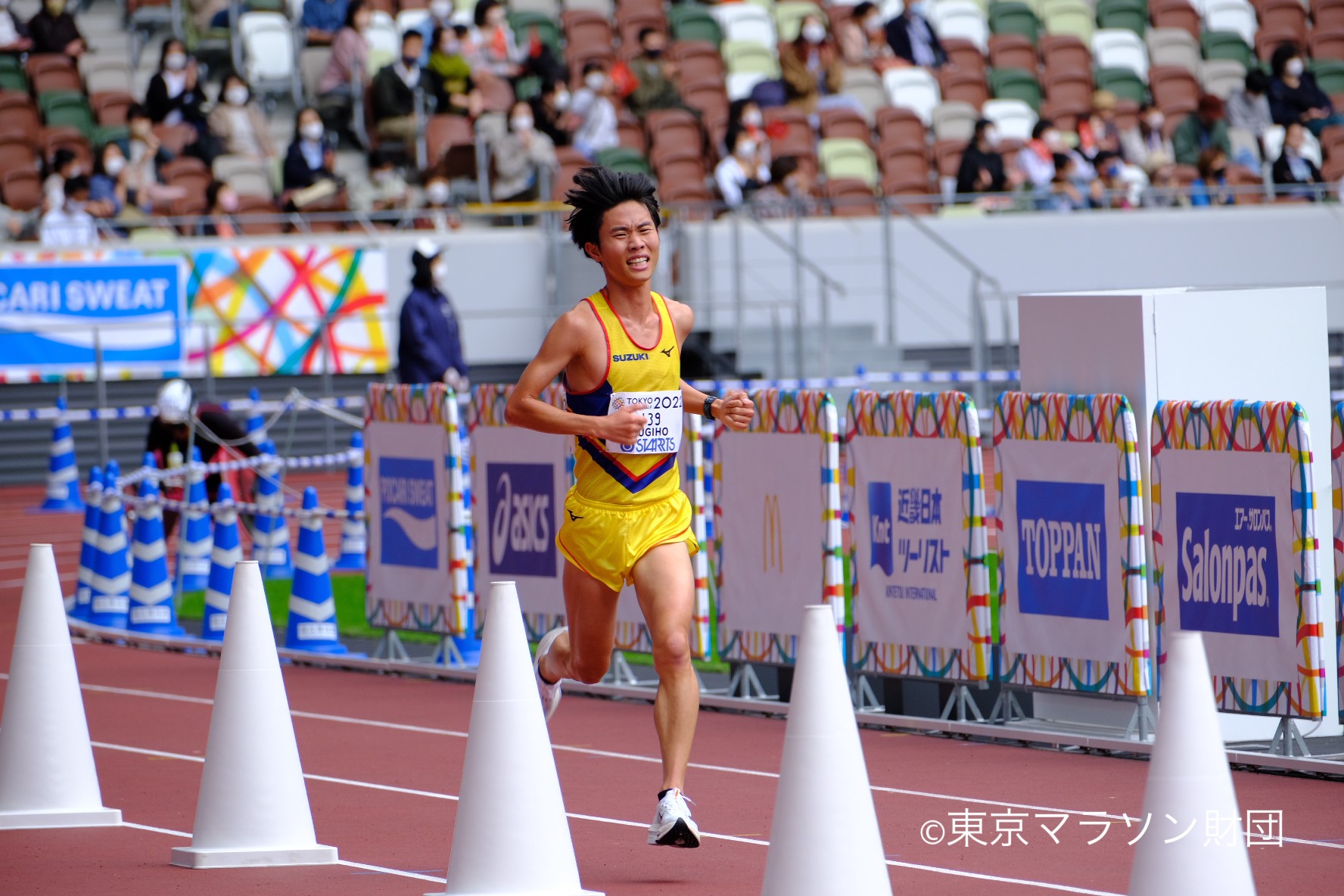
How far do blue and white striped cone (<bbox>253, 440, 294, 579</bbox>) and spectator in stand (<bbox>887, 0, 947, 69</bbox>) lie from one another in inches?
534

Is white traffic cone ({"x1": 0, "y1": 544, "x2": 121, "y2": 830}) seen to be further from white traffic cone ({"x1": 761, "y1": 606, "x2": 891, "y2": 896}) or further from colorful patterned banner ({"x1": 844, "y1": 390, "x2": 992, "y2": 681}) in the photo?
colorful patterned banner ({"x1": 844, "y1": 390, "x2": 992, "y2": 681})

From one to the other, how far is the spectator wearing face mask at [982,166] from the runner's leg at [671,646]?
59.2 feet

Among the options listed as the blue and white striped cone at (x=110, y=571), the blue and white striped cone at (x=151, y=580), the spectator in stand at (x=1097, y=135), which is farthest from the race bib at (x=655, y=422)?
the spectator in stand at (x=1097, y=135)

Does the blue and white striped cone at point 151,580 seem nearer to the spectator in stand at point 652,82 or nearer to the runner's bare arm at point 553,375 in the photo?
the runner's bare arm at point 553,375

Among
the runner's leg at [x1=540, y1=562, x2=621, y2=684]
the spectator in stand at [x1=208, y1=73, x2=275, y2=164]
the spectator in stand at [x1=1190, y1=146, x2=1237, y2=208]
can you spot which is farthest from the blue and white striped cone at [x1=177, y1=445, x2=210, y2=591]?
the spectator in stand at [x1=1190, y1=146, x2=1237, y2=208]

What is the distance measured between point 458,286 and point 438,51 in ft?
8.45

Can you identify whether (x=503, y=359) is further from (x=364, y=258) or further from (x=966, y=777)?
(x=966, y=777)

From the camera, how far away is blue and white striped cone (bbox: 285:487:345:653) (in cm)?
1316

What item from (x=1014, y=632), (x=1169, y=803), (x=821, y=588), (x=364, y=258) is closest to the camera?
(x=1169, y=803)

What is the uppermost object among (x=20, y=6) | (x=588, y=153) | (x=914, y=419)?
(x=20, y=6)

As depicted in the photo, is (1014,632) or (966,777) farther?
(1014,632)

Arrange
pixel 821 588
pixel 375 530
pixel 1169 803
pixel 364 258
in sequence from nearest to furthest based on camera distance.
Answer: pixel 1169 803 < pixel 821 588 < pixel 375 530 < pixel 364 258

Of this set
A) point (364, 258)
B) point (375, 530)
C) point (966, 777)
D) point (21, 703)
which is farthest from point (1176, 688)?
point (364, 258)

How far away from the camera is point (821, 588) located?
34.6 feet
